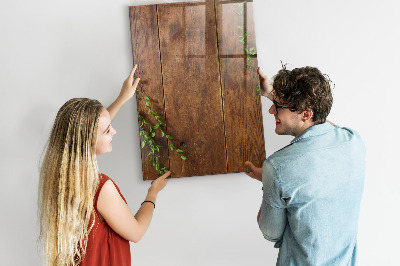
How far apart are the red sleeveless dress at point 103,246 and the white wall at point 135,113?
0.50m

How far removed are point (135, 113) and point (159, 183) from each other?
15.5 inches

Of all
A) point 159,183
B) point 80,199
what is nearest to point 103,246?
point 80,199

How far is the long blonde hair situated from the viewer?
1.49 metres

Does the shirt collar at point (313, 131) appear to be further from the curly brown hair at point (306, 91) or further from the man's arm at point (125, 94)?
the man's arm at point (125, 94)

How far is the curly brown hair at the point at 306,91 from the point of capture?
4.87ft

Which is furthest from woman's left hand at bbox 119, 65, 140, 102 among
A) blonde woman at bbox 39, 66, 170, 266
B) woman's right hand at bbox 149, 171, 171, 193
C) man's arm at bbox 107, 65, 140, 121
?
woman's right hand at bbox 149, 171, 171, 193

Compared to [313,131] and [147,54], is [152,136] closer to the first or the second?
[147,54]

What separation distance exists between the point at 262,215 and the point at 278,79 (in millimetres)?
537

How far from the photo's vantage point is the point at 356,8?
2016mm

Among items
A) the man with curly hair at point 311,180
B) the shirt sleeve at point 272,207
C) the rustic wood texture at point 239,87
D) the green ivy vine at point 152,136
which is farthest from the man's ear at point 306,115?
the green ivy vine at point 152,136

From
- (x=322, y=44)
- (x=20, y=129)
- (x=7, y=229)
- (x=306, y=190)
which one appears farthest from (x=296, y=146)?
(x=7, y=229)

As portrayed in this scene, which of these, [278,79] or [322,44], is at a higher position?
[322,44]

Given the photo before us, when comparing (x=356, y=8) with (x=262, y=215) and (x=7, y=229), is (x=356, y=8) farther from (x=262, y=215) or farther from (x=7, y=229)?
(x=7, y=229)

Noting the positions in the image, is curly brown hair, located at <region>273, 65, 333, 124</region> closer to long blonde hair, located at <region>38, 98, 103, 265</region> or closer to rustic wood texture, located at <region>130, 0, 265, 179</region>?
rustic wood texture, located at <region>130, 0, 265, 179</region>
